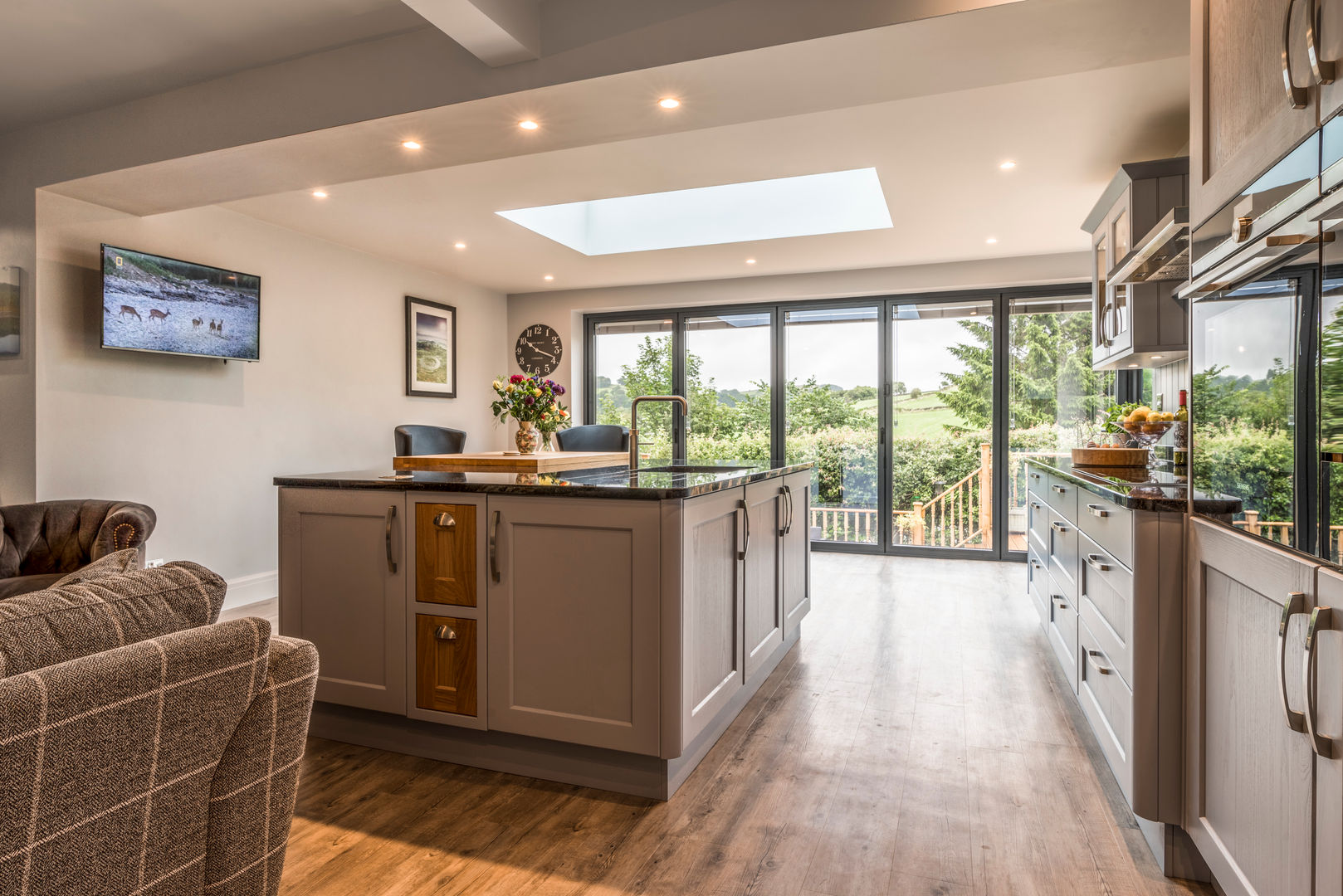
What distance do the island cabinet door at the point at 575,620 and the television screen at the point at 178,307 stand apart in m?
2.77

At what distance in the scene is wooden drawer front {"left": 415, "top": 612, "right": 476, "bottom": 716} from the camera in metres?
2.17

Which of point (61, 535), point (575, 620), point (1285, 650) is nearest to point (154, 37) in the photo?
point (61, 535)

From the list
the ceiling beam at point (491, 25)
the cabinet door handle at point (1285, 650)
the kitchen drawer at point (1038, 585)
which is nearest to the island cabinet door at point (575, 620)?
the cabinet door handle at point (1285, 650)

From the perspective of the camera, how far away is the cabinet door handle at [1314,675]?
103cm

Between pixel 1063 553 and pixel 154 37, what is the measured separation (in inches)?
153

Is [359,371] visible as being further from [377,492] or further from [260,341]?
[377,492]

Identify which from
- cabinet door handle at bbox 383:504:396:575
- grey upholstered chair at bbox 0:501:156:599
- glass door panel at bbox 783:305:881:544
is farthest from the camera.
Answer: glass door panel at bbox 783:305:881:544

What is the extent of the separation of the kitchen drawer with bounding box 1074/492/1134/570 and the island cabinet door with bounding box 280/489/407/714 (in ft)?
6.52

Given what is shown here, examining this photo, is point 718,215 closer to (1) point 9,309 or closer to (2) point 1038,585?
(2) point 1038,585

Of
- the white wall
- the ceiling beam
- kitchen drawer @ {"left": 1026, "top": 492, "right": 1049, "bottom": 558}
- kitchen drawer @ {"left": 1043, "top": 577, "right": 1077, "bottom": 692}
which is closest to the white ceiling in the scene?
the ceiling beam

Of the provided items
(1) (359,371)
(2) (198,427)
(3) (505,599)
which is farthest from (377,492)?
(1) (359,371)

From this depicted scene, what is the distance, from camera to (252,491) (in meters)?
4.50

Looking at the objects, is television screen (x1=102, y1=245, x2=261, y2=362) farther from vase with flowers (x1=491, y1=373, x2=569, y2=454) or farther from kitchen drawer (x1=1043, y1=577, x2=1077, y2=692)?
kitchen drawer (x1=1043, y1=577, x2=1077, y2=692)

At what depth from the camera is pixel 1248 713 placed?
1338 millimetres
